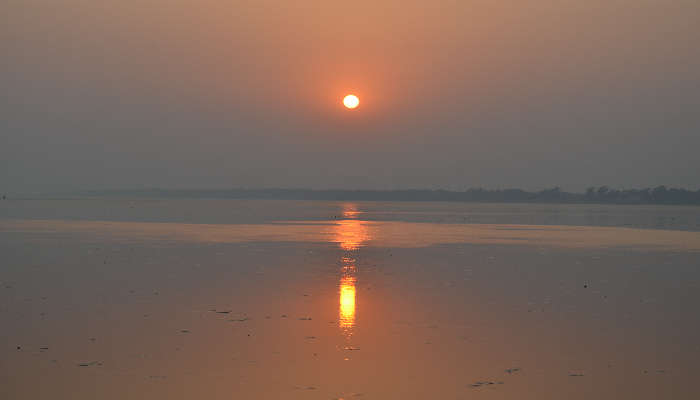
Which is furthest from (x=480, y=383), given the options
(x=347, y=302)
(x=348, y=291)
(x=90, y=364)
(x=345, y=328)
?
(x=348, y=291)

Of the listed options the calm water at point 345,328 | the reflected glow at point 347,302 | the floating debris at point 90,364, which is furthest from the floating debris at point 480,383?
the floating debris at point 90,364

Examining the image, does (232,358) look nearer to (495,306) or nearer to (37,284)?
(495,306)

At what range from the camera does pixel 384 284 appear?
2269 cm

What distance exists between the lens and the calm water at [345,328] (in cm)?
1118

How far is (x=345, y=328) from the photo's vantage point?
50.5ft

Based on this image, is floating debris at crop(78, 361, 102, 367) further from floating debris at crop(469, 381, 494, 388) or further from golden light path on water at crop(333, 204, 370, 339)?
floating debris at crop(469, 381, 494, 388)

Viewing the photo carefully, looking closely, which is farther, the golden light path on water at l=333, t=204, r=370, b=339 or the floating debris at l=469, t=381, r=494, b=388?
the golden light path on water at l=333, t=204, r=370, b=339

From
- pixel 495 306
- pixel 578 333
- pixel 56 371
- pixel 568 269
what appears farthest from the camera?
pixel 568 269

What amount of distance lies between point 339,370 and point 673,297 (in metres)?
12.9

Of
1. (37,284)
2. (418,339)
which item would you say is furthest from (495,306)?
(37,284)

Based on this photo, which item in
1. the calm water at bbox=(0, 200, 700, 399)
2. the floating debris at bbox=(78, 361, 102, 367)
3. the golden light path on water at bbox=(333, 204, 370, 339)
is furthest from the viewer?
the golden light path on water at bbox=(333, 204, 370, 339)

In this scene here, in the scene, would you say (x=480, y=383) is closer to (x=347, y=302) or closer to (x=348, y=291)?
(x=347, y=302)

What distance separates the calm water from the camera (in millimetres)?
11180

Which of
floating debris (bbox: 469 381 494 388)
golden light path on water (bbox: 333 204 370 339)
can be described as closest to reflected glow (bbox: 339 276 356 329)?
golden light path on water (bbox: 333 204 370 339)
